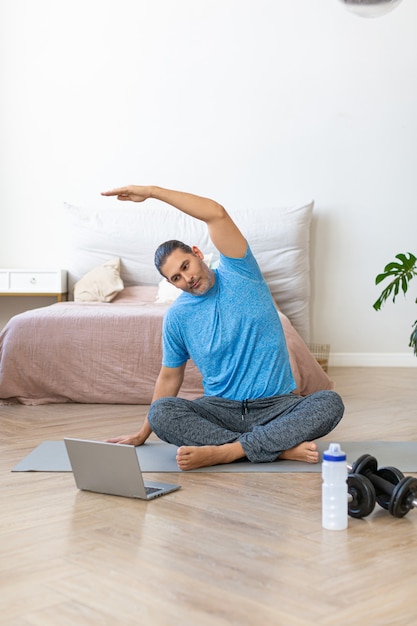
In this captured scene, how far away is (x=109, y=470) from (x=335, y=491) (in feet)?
2.16

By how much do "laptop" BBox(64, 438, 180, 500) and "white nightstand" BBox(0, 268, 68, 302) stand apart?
10.1 feet

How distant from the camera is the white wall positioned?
5.55 metres

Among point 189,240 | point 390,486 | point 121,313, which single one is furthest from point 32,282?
point 390,486

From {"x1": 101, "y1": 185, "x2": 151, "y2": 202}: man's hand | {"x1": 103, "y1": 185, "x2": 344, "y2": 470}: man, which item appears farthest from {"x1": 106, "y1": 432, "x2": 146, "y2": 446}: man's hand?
{"x1": 101, "y1": 185, "x2": 151, "y2": 202}: man's hand

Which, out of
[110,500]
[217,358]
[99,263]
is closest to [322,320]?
[99,263]

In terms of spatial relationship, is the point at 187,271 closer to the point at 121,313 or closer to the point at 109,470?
the point at 109,470

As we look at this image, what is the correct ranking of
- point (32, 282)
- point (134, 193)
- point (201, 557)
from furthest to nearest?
1. point (32, 282)
2. point (134, 193)
3. point (201, 557)

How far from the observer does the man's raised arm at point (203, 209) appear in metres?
2.48

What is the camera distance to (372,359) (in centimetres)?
567

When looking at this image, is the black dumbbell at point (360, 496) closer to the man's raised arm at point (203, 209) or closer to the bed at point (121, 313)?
the man's raised arm at point (203, 209)

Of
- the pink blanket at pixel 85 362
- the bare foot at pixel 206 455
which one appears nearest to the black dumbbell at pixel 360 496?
the bare foot at pixel 206 455

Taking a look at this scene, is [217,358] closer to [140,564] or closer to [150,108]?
[140,564]

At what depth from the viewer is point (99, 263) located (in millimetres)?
5438

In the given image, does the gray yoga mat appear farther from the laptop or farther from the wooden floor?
the laptop
